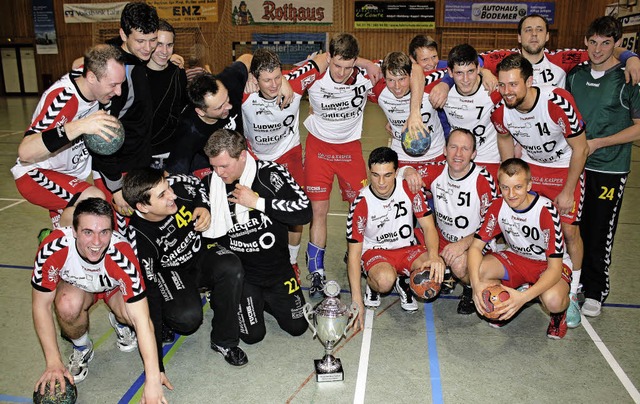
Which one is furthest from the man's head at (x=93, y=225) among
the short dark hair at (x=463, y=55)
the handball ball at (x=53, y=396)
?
the short dark hair at (x=463, y=55)

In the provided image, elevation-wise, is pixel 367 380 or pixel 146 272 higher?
pixel 146 272

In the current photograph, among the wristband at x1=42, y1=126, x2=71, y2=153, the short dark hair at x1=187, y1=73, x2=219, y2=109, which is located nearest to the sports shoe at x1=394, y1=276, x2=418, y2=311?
the short dark hair at x1=187, y1=73, x2=219, y2=109

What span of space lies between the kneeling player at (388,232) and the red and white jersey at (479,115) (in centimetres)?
96

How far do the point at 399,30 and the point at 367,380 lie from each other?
2085cm

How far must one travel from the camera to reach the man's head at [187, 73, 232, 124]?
433 cm

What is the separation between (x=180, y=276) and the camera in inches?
165

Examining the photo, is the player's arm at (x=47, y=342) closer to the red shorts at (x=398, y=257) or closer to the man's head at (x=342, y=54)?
the red shorts at (x=398, y=257)

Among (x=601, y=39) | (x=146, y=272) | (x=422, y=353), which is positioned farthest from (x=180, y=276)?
(x=601, y=39)

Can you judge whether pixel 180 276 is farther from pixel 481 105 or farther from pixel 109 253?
pixel 481 105

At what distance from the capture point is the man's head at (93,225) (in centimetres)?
315

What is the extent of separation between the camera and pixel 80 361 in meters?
3.79

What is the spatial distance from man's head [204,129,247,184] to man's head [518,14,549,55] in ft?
9.81

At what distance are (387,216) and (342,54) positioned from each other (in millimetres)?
1586

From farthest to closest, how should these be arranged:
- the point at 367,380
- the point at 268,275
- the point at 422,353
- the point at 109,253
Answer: the point at 268,275 → the point at 422,353 → the point at 367,380 → the point at 109,253
